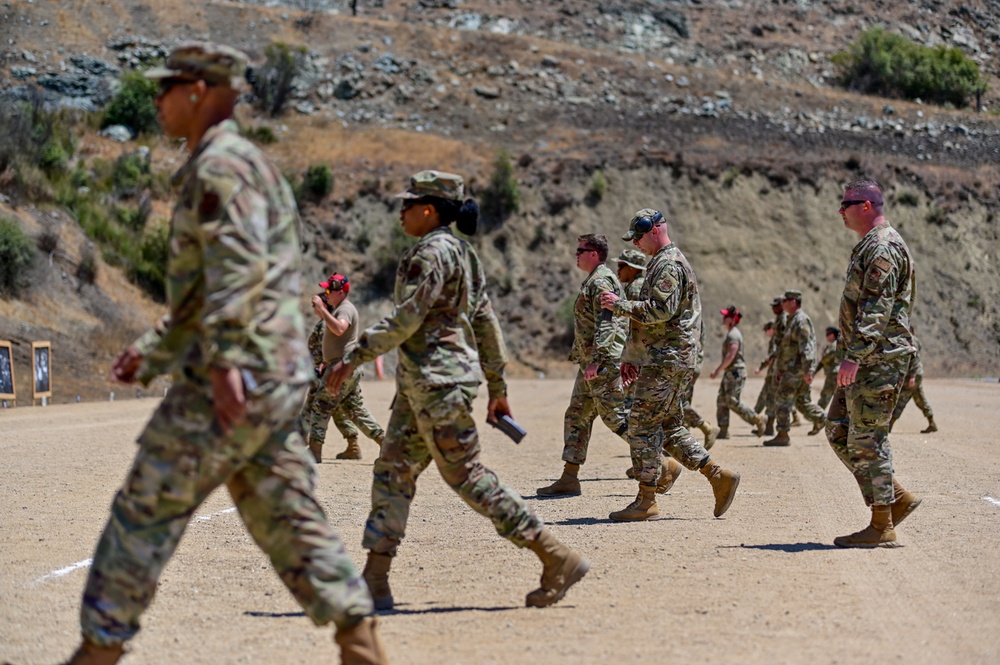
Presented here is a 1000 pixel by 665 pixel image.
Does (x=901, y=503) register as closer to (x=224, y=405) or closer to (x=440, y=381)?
(x=440, y=381)

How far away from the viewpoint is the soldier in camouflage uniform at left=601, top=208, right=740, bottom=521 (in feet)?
31.5

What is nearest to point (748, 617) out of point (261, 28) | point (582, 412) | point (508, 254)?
point (582, 412)

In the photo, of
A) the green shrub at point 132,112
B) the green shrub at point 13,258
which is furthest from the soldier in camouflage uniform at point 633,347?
the green shrub at point 132,112

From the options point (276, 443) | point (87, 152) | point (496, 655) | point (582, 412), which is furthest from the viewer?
point (87, 152)

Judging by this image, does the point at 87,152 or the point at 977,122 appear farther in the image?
the point at 977,122

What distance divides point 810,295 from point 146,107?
28049mm

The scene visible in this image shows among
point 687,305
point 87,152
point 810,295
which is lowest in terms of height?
point 810,295

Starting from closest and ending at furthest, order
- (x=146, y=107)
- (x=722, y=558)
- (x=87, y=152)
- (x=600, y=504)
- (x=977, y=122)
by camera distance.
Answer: (x=722, y=558), (x=600, y=504), (x=87, y=152), (x=146, y=107), (x=977, y=122)

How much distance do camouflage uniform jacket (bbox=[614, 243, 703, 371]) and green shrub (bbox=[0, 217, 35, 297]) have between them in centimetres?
2598

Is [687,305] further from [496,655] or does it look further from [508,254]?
[508,254]

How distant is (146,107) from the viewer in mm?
53281

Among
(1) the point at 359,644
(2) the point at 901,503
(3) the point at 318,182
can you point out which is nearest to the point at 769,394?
(2) the point at 901,503

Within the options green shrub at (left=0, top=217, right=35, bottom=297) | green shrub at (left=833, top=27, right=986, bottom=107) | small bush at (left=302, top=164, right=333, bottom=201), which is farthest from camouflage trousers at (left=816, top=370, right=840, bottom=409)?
green shrub at (left=833, top=27, right=986, bottom=107)

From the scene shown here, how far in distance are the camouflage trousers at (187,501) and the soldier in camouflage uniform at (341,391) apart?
7.95 m
